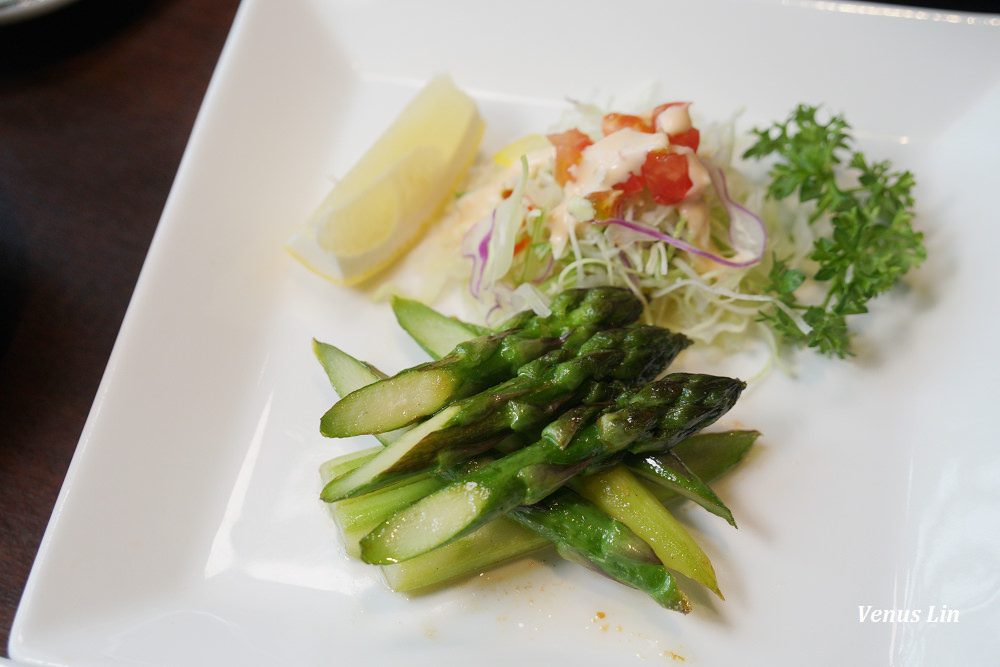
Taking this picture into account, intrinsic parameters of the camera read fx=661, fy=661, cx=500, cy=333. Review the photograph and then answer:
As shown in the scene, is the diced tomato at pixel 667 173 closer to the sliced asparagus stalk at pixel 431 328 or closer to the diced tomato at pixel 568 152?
the diced tomato at pixel 568 152

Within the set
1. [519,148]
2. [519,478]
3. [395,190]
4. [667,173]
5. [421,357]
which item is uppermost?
[667,173]

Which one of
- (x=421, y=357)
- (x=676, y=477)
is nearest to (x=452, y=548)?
(x=676, y=477)

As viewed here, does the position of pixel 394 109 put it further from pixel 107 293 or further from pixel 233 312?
pixel 107 293

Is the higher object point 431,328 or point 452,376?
point 452,376

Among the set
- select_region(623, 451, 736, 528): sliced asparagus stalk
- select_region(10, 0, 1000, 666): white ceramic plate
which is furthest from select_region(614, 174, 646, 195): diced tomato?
select_region(623, 451, 736, 528): sliced asparagus stalk

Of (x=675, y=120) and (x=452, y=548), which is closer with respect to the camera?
(x=452, y=548)

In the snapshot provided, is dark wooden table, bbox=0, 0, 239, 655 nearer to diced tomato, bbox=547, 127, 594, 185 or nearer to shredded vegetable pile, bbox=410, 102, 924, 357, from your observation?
shredded vegetable pile, bbox=410, 102, 924, 357

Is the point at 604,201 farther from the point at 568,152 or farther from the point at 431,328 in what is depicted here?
the point at 431,328

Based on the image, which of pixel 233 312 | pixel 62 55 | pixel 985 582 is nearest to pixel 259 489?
pixel 233 312
